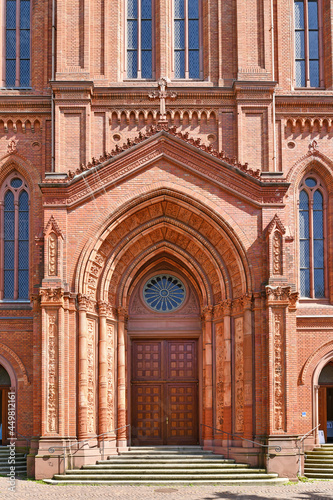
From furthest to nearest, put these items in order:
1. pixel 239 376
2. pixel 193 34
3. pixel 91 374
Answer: pixel 193 34 < pixel 91 374 < pixel 239 376

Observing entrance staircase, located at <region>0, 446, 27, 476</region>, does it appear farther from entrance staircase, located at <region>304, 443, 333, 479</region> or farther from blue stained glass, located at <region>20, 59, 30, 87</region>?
blue stained glass, located at <region>20, 59, 30, 87</region>

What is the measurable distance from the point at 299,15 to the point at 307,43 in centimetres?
116

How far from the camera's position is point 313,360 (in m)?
23.8

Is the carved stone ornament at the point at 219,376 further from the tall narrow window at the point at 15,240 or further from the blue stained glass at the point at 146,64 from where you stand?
the blue stained glass at the point at 146,64

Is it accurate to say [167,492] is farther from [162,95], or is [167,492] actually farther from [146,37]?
[146,37]

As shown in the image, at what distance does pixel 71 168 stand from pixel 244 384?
921 centimetres

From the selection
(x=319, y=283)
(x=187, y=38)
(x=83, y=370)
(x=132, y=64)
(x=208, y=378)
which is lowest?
(x=208, y=378)

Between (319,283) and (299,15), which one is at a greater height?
(299,15)

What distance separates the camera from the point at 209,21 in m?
25.6

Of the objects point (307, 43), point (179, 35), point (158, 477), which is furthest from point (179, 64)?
point (158, 477)

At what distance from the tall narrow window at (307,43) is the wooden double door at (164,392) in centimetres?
1046

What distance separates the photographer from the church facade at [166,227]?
2119 centimetres

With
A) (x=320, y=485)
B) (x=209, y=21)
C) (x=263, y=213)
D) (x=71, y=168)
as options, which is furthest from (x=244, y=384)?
(x=209, y=21)

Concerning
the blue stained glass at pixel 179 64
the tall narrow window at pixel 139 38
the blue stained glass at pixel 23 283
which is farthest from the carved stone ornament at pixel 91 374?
the blue stained glass at pixel 179 64
